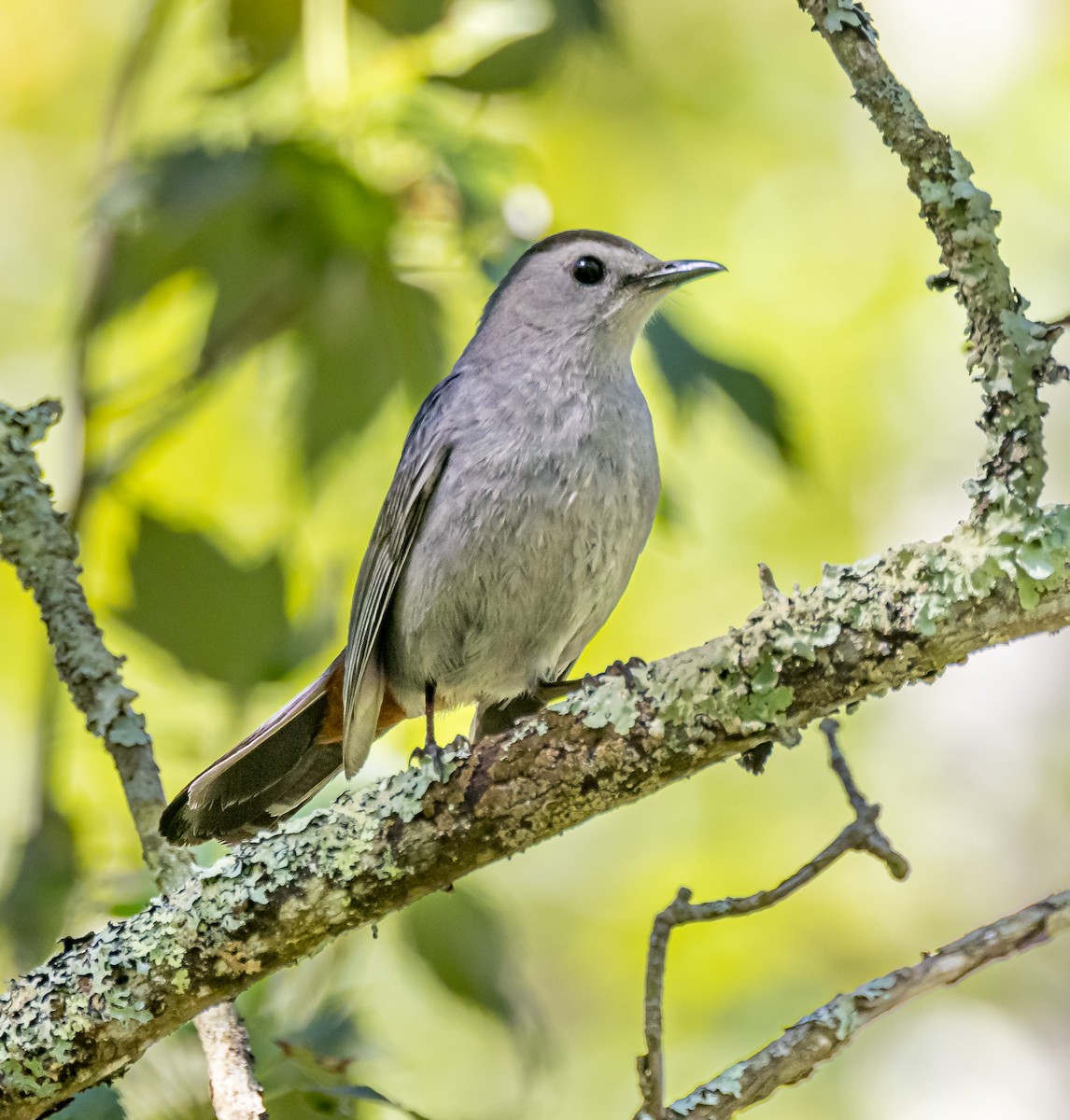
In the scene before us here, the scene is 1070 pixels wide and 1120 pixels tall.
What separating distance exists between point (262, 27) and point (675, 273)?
1.29 m

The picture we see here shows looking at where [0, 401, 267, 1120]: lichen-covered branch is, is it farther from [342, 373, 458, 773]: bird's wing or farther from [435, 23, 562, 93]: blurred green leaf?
[435, 23, 562, 93]: blurred green leaf

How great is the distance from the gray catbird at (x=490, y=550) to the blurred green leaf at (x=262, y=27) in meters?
0.99

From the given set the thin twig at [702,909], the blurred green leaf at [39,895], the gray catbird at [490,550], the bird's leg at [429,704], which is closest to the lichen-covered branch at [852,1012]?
the thin twig at [702,909]

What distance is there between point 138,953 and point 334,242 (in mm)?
2041

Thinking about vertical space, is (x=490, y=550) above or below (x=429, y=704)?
above

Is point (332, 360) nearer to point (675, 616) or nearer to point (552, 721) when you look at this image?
point (552, 721)

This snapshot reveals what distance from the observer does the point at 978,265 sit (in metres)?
2.03

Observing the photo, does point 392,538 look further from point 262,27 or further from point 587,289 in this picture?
point 262,27

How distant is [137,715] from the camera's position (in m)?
2.94

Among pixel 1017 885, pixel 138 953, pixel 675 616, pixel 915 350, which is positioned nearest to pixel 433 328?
pixel 138 953

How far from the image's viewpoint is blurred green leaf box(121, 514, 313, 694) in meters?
3.25

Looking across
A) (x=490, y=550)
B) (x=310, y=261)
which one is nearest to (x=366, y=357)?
(x=310, y=261)

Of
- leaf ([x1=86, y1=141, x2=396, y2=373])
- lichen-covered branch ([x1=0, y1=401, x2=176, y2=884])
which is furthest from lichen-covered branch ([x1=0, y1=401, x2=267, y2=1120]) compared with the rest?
leaf ([x1=86, y1=141, x2=396, y2=373])

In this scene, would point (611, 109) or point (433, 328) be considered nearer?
point (433, 328)
